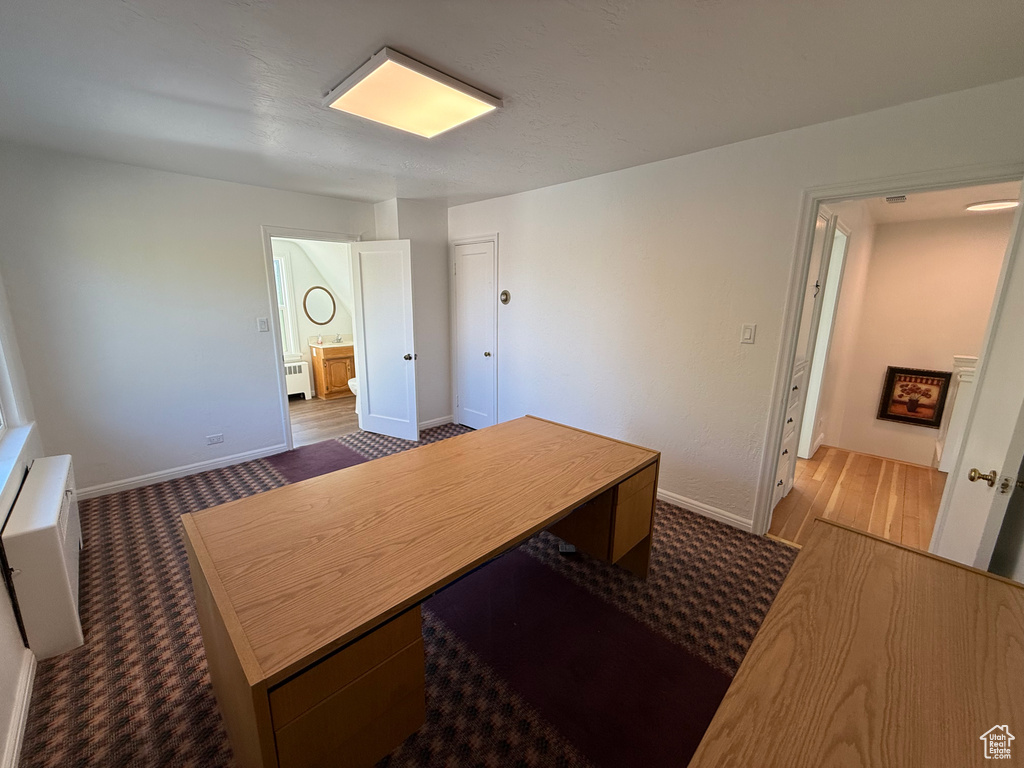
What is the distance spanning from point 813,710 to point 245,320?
4.10 meters

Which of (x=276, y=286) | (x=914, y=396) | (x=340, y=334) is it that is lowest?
(x=914, y=396)

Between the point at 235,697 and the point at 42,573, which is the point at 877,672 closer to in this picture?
the point at 235,697

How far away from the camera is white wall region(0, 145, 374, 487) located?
263 centimetres

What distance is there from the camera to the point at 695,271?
2602 millimetres

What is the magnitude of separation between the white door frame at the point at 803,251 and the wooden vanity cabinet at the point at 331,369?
199 inches

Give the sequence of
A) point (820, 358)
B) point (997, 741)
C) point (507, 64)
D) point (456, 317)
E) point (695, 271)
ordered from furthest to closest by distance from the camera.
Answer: point (456, 317), point (820, 358), point (695, 271), point (507, 64), point (997, 741)

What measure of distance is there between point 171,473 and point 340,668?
3304 millimetres

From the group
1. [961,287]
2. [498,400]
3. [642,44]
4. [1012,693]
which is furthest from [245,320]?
[961,287]

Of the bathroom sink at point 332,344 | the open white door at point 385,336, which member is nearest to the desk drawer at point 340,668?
the open white door at point 385,336

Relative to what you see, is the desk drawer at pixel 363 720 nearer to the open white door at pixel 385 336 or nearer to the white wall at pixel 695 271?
the white wall at pixel 695 271

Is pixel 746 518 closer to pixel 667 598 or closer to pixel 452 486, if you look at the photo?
pixel 667 598

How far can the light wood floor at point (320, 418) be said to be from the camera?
4.39 metres

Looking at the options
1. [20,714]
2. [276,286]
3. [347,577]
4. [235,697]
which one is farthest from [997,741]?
[276,286]

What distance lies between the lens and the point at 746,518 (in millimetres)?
2621
